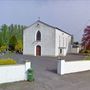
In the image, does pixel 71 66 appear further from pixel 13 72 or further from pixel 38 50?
pixel 38 50

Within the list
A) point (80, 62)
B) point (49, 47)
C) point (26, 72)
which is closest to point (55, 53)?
point (49, 47)

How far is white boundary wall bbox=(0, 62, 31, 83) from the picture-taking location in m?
14.4

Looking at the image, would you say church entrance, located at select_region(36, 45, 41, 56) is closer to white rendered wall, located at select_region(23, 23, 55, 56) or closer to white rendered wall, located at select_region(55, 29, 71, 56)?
white rendered wall, located at select_region(23, 23, 55, 56)

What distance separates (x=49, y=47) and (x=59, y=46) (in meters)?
2.22

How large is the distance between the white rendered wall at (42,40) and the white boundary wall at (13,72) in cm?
3177

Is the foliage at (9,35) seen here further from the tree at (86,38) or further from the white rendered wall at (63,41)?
the tree at (86,38)

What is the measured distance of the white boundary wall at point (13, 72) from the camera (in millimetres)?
14392

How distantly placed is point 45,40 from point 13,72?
3384 centimetres

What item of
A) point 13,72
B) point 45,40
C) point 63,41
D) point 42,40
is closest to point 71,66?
point 13,72

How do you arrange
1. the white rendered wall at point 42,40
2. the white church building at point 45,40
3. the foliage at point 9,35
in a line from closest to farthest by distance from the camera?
the white church building at point 45,40 → the white rendered wall at point 42,40 → the foliage at point 9,35

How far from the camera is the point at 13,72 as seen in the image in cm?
1493

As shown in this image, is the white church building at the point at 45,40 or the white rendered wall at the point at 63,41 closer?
the white church building at the point at 45,40

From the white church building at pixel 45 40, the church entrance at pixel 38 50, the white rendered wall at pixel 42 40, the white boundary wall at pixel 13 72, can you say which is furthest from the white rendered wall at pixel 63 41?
the white boundary wall at pixel 13 72

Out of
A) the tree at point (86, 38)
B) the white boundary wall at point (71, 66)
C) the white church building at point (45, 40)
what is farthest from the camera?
the white church building at point (45, 40)
